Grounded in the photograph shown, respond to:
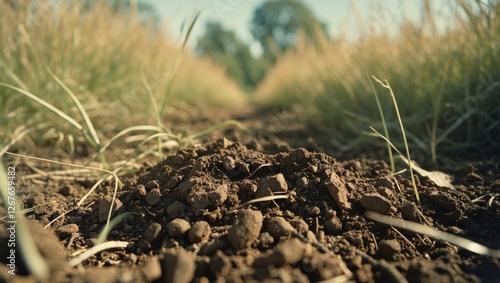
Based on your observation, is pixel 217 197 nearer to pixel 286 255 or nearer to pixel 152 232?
pixel 152 232

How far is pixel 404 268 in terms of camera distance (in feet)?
2.56

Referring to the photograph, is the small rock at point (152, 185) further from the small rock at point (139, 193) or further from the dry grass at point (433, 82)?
the dry grass at point (433, 82)

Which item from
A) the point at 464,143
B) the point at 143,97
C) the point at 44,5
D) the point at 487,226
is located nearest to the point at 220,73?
the point at 143,97

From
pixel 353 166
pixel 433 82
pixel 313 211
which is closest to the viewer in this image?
pixel 313 211

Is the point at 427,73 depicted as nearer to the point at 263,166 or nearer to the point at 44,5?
the point at 263,166

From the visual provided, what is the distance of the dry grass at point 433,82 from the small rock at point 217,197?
35.1 inches

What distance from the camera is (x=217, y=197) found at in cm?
96

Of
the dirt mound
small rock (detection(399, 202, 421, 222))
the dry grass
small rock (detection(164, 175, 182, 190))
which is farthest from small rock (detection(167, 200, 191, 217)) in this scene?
the dry grass

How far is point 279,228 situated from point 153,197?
391 mm

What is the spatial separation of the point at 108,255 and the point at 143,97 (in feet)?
7.94

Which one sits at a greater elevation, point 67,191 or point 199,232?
point 199,232

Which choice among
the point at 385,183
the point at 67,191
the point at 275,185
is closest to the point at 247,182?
the point at 275,185

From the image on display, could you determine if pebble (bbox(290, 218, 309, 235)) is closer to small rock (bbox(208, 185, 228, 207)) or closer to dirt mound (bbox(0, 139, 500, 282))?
dirt mound (bbox(0, 139, 500, 282))

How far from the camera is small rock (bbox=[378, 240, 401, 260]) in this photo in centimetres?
84
